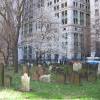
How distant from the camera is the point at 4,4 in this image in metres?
29.9

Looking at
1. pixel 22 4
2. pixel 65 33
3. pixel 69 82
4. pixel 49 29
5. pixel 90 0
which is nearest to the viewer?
pixel 69 82

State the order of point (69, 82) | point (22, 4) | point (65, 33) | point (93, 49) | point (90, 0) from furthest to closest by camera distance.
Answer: point (90, 0)
point (65, 33)
point (93, 49)
point (22, 4)
point (69, 82)

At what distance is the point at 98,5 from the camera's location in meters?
96.2

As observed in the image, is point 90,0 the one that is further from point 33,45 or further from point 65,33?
point 33,45

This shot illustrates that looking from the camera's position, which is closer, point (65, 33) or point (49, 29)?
point (49, 29)

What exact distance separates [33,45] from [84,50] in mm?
51143

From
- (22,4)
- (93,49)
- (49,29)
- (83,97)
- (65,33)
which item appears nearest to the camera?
(83,97)

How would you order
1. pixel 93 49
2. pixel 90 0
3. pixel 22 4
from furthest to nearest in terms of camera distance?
pixel 90 0 → pixel 93 49 → pixel 22 4

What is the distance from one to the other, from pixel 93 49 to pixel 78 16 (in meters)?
19.5

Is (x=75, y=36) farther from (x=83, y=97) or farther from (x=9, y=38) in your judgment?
(x=83, y=97)

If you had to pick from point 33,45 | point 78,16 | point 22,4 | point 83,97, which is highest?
point 78,16

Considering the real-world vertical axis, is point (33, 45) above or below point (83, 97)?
above

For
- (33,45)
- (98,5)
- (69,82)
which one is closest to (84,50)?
(98,5)

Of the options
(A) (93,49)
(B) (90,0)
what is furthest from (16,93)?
(B) (90,0)
